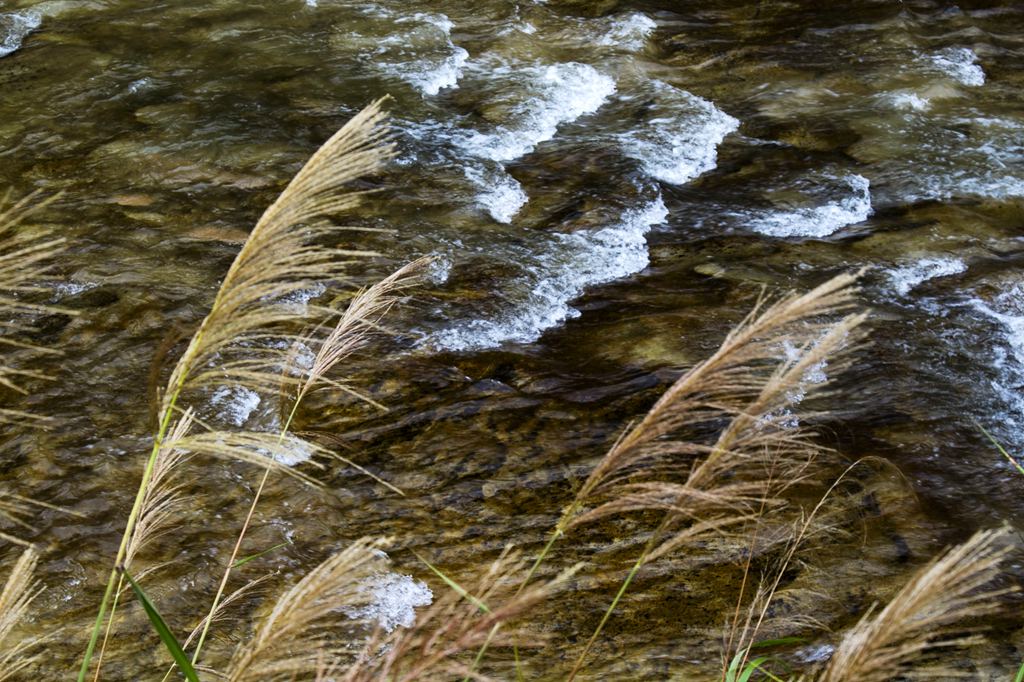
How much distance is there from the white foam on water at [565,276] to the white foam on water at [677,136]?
1.22ft

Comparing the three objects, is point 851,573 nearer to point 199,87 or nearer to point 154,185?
point 154,185

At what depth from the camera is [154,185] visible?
184 inches

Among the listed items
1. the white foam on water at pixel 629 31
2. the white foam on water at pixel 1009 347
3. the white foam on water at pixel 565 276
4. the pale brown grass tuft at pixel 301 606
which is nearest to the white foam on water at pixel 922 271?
the white foam on water at pixel 1009 347

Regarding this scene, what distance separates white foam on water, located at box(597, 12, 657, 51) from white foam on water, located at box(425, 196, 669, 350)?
1851 millimetres

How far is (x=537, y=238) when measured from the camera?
444cm

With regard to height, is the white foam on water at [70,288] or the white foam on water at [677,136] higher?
the white foam on water at [70,288]

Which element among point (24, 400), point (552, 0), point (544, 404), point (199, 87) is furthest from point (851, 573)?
point (552, 0)

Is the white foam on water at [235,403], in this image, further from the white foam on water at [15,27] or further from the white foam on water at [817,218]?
the white foam on water at [15,27]

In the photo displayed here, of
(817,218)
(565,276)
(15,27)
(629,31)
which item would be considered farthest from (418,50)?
(817,218)

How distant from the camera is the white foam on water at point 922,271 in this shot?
4145 mm

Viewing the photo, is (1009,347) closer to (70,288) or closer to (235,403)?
(235,403)

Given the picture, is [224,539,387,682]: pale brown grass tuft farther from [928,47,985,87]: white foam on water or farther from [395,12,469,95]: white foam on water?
[928,47,985,87]: white foam on water

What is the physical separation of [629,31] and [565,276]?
2.78 m

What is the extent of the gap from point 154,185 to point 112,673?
275 centimetres
